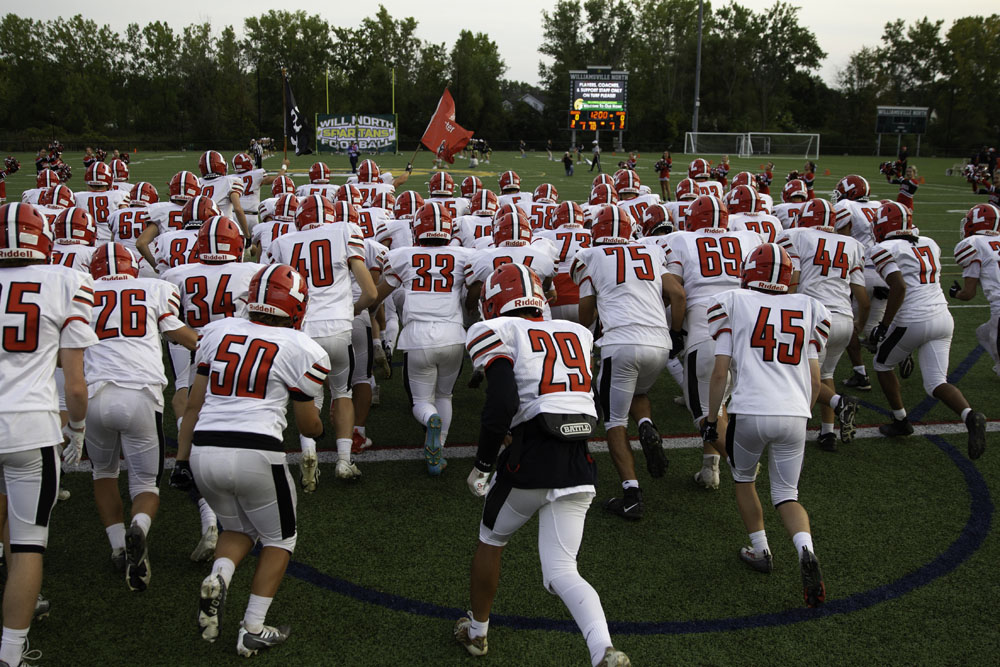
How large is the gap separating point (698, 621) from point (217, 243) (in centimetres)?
396

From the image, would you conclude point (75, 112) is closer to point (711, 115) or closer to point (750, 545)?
point (711, 115)

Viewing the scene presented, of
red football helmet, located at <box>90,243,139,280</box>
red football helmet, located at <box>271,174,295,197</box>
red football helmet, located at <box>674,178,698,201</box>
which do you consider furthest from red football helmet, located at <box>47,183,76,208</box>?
red football helmet, located at <box>674,178,698,201</box>

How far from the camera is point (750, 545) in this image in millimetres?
5004

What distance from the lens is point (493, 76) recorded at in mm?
77188

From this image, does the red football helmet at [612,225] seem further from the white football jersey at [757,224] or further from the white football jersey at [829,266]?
the white football jersey at [757,224]

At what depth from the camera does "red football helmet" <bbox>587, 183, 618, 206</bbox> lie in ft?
28.4

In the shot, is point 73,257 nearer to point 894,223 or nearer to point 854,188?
point 894,223

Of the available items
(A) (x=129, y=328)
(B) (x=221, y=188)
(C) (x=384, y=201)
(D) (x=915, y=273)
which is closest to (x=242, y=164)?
(B) (x=221, y=188)

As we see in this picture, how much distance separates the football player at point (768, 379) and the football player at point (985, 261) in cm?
376

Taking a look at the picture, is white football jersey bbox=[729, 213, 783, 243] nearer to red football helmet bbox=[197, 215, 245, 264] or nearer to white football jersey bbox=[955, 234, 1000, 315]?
white football jersey bbox=[955, 234, 1000, 315]

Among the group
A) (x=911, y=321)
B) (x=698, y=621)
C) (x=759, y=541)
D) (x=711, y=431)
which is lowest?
(x=698, y=621)

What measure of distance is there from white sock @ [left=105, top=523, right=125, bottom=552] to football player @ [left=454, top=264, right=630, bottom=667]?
7.61 ft

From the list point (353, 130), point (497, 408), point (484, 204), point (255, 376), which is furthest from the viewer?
point (353, 130)

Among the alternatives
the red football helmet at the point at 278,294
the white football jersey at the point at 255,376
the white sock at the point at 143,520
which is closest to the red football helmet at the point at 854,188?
the red football helmet at the point at 278,294
